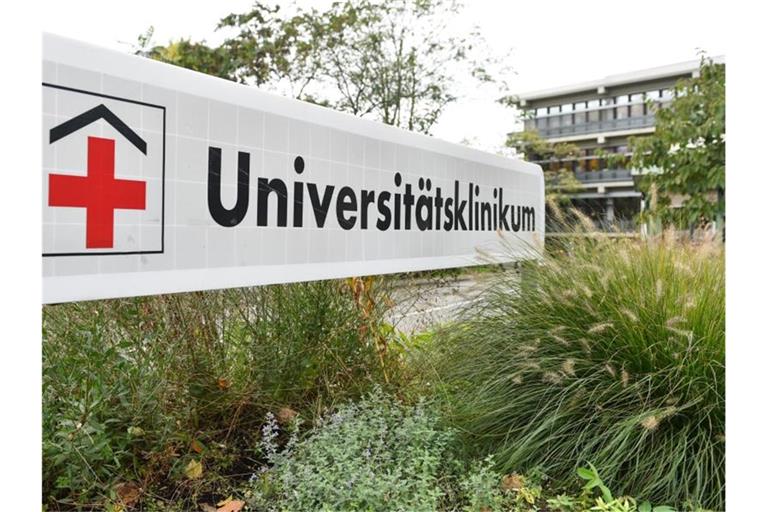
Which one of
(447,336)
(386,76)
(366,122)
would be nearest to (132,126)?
(366,122)

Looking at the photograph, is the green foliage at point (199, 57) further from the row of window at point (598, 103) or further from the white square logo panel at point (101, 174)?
the row of window at point (598, 103)

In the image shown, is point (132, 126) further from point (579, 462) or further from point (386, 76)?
point (386, 76)

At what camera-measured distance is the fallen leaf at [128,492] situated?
246 cm

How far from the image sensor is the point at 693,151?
8938mm

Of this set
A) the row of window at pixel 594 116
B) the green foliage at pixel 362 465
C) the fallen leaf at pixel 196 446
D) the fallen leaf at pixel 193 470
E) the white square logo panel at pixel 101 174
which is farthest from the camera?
the row of window at pixel 594 116

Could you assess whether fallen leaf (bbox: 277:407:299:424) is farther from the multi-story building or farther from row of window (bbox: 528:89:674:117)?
row of window (bbox: 528:89:674:117)

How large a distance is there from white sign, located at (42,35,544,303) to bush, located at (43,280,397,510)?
0.52 metres

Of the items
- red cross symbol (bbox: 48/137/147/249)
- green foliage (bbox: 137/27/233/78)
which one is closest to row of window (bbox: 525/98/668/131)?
green foliage (bbox: 137/27/233/78)

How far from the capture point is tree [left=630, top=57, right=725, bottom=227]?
8.62 m

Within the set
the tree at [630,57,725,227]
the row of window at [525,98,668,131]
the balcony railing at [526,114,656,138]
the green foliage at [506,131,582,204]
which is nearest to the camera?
the tree at [630,57,725,227]

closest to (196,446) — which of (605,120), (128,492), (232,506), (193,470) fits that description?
(193,470)

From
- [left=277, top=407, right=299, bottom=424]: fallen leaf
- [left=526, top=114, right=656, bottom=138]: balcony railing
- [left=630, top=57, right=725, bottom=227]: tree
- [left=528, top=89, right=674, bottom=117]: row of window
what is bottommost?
[left=277, top=407, right=299, bottom=424]: fallen leaf

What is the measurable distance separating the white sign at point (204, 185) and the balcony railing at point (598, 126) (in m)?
37.4

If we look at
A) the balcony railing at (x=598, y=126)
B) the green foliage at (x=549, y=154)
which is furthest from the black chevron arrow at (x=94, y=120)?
the balcony railing at (x=598, y=126)
